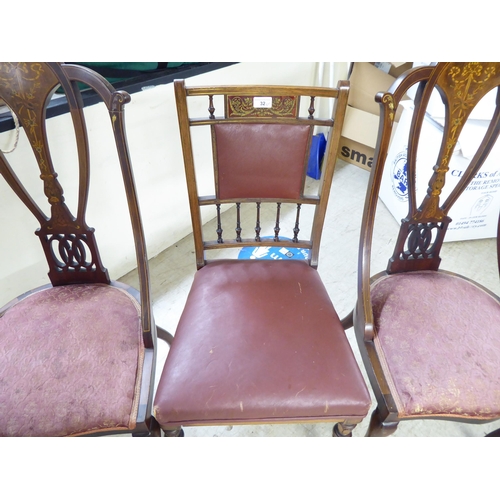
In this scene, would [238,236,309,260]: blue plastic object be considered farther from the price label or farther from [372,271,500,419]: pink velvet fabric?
the price label

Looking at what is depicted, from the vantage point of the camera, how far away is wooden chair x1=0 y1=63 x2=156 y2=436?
2.37ft

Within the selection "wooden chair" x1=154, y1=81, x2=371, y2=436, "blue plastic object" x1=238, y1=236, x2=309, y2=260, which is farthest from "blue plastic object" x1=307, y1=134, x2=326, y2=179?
"wooden chair" x1=154, y1=81, x2=371, y2=436

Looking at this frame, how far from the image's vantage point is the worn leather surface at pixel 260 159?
90 cm

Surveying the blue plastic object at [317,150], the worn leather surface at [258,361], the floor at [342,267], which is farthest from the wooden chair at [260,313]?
the blue plastic object at [317,150]

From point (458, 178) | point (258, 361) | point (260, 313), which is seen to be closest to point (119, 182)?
point (260, 313)

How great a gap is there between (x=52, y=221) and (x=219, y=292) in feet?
1.57

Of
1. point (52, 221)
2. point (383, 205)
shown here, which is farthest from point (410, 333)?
point (383, 205)

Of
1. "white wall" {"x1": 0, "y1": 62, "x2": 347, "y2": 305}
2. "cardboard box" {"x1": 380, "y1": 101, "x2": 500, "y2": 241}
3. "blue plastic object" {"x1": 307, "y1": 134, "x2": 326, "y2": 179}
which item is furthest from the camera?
"blue plastic object" {"x1": 307, "y1": 134, "x2": 326, "y2": 179}

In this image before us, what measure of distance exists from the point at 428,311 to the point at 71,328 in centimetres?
92

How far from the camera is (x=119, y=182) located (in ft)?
4.51

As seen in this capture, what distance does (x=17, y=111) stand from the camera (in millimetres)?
793

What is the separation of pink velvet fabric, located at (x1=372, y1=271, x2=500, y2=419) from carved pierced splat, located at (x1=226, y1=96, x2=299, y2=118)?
55 centimetres

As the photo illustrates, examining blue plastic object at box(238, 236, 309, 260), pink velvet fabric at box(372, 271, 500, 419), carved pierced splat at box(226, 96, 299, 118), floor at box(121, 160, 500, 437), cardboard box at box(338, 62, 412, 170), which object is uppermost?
carved pierced splat at box(226, 96, 299, 118)

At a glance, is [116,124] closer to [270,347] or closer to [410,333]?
[270,347]
